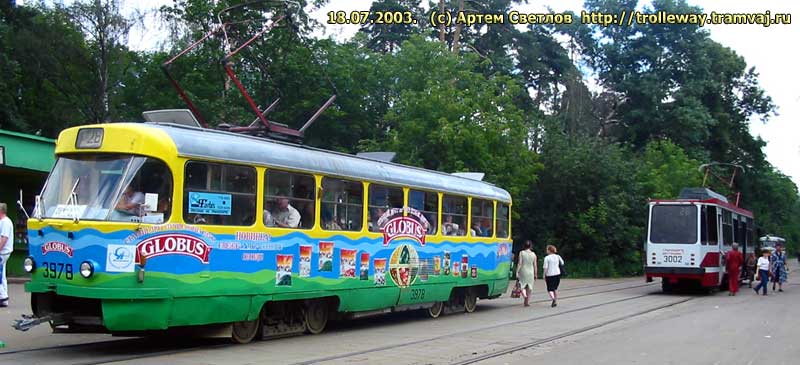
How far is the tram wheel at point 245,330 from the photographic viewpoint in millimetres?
11523

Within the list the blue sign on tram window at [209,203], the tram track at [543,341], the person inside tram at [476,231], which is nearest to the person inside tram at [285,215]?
the blue sign on tram window at [209,203]

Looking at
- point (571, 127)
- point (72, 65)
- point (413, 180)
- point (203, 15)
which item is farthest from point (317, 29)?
point (413, 180)

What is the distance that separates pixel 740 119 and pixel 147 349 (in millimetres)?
56208

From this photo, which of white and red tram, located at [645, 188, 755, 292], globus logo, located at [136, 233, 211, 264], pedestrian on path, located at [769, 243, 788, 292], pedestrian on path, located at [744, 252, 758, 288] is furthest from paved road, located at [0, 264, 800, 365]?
pedestrian on path, located at [744, 252, 758, 288]

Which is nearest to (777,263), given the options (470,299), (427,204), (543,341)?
(470,299)

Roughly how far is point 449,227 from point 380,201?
277cm

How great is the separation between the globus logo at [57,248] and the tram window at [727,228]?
2241 centimetres

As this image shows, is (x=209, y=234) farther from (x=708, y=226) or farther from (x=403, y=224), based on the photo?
(x=708, y=226)

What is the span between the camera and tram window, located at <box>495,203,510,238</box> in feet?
63.2

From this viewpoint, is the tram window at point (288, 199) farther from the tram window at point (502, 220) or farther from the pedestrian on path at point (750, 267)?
Result: the pedestrian on path at point (750, 267)

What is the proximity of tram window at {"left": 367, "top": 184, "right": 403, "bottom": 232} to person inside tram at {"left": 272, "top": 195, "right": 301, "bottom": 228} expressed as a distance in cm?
204

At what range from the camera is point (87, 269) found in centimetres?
966

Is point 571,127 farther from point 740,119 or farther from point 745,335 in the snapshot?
point 745,335

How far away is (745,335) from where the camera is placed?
14.1m
